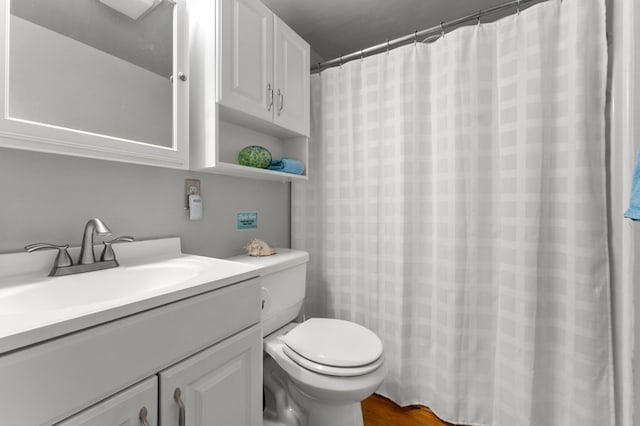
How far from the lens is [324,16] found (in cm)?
158

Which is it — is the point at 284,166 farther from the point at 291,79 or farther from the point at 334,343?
the point at 334,343

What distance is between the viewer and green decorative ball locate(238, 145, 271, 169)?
1321mm

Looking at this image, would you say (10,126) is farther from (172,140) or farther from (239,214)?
(239,214)

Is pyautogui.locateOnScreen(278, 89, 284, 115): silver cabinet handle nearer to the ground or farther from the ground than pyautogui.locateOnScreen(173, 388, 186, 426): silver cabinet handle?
farther from the ground

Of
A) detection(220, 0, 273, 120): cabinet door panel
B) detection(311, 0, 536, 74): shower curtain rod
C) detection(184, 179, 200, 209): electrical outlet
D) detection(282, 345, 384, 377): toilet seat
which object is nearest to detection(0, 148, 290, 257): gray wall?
detection(184, 179, 200, 209): electrical outlet

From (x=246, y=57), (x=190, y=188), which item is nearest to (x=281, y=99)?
(x=246, y=57)

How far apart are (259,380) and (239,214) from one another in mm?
821

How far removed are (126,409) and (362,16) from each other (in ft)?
6.59

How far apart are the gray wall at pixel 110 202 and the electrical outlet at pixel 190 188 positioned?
2 centimetres

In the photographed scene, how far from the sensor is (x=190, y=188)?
122cm

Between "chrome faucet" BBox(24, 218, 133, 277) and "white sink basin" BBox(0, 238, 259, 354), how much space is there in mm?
26

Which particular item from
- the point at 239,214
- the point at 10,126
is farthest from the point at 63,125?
the point at 239,214

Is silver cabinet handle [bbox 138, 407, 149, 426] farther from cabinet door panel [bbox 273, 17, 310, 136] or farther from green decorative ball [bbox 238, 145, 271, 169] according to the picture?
cabinet door panel [bbox 273, 17, 310, 136]

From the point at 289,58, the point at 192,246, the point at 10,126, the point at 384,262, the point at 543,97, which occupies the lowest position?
the point at 384,262
